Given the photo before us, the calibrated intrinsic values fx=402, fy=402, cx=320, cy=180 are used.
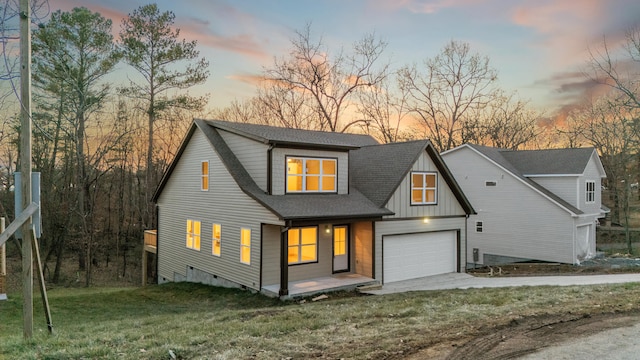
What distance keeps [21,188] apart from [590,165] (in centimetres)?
2754

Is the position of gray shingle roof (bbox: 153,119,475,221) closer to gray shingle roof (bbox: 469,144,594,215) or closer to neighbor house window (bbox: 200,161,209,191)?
neighbor house window (bbox: 200,161,209,191)

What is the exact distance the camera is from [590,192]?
24.4m

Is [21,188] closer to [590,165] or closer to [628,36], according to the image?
[628,36]

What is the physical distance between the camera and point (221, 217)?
49.9 feet

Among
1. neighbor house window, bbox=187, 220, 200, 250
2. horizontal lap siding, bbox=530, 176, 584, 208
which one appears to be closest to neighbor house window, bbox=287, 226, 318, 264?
neighbor house window, bbox=187, 220, 200, 250

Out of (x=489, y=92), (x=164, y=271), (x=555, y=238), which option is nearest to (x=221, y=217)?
(x=164, y=271)

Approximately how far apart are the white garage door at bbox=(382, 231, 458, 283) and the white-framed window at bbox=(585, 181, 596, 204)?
39.2 ft

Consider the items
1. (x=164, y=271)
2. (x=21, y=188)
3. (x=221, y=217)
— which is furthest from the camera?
(x=164, y=271)

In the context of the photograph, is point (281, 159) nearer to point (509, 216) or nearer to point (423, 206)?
point (423, 206)

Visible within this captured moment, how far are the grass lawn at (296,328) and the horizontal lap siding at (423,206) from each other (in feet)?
18.2

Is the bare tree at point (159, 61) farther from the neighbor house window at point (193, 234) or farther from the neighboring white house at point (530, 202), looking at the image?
the neighboring white house at point (530, 202)

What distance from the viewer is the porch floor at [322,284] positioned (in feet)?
41.6

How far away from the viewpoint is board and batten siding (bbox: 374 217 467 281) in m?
14.9

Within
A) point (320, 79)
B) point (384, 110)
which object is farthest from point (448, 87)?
point (320, 79)
